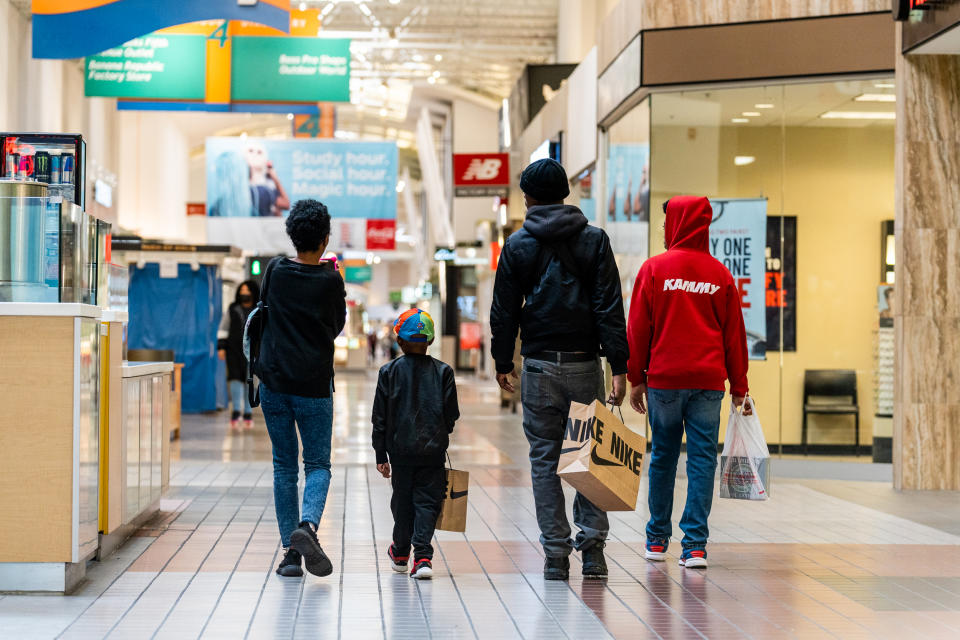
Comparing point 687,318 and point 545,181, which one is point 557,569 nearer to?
point 687,318

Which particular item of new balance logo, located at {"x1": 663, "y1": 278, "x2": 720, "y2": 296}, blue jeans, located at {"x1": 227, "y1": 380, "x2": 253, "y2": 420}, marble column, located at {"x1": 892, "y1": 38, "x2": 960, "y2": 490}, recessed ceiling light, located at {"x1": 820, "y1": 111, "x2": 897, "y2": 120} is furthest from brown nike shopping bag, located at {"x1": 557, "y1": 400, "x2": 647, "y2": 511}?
blue jeans, located at {"x1": 227, "y1": 380, "x2": 253, "y2": 420}

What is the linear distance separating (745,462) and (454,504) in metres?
1.33

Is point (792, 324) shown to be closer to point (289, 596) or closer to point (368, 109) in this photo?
point (289, 596)

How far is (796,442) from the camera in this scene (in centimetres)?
1128

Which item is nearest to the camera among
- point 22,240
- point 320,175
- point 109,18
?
point 22,240

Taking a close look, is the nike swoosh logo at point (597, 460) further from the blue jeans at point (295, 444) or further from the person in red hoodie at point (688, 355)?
the blue jeans at point (295, 444)

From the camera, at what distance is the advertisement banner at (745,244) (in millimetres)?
10445

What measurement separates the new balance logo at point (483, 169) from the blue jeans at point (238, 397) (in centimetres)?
723

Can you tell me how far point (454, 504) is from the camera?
5.32 meters

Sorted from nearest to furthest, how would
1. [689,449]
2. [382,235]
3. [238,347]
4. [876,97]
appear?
[689,449] → [876,97] → [238,347] → [382,235]

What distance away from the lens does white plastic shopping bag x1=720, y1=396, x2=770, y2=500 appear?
561 centimetres

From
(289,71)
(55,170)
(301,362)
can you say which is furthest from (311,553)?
(289,71)

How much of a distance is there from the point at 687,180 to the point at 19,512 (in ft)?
23.6

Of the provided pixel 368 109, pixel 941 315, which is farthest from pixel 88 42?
pixel 368 109
